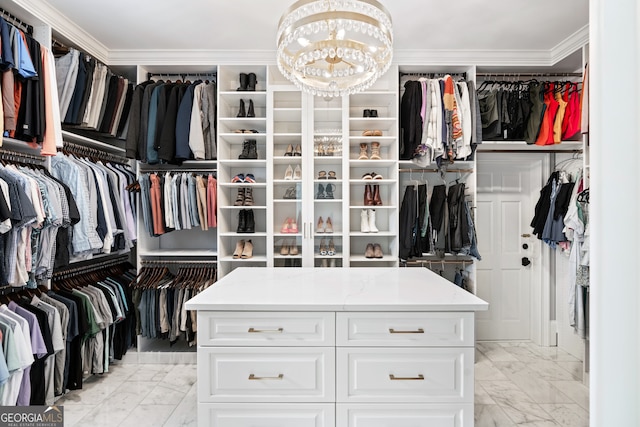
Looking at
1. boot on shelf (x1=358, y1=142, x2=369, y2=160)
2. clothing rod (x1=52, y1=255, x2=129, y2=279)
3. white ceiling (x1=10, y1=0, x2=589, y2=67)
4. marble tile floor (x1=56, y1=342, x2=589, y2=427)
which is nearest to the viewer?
marble tile floor (x1=56, y1=342, x2=589, y2=427)

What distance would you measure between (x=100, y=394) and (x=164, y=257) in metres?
1.25

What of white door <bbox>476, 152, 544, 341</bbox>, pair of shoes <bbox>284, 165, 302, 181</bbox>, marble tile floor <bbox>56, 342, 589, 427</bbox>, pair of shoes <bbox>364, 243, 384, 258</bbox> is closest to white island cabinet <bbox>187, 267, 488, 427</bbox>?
marble tile floor <bbox>56, 342, 589, 427</bbox>

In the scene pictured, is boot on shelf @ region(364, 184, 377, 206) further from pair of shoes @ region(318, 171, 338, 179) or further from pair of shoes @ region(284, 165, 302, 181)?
pair of shoes @ region(284, 165, 302, 181)

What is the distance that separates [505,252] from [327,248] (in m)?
1.82

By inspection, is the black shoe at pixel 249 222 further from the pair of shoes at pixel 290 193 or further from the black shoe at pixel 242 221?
the pair of shoes at pixel 290 193

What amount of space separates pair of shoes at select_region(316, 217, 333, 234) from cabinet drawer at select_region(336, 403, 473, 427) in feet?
5.87

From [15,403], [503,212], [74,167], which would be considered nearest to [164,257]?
[74,167]

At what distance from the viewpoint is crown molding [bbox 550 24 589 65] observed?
109 inches

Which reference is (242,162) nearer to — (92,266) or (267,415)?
(92,266)

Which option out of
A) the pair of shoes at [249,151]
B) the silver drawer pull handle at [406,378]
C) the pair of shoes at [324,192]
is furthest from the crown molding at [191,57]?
the silver drawer pull handle at [406,378]

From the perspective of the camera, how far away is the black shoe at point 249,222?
130 inches

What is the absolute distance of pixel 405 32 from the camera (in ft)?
9.22

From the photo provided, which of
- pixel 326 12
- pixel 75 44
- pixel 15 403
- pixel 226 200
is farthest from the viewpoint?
pixel 226 200

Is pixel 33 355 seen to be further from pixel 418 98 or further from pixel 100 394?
pixel 418 98
